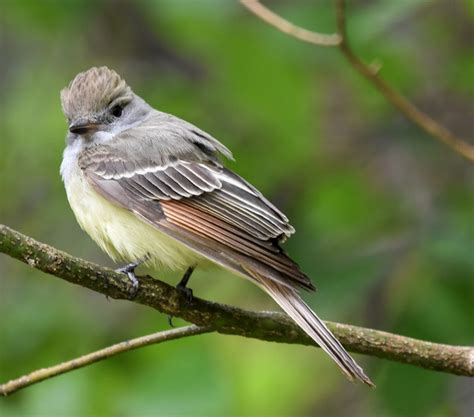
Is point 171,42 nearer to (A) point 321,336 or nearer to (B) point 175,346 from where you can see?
(B) point 175,346

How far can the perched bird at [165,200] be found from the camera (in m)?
3.60

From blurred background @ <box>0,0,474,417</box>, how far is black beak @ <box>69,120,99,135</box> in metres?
1.06

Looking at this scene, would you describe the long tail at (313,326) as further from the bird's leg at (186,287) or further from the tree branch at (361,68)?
the tree branch at (361,68)

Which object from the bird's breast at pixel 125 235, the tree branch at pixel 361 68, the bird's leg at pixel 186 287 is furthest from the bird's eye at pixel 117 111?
the bird's leg at pixel 186 287

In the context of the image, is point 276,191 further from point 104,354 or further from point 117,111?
point 104,354

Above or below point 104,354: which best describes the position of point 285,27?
above

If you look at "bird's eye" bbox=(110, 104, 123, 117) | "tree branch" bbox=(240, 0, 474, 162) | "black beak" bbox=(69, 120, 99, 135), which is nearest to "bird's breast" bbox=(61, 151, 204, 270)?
"black beak" bbox=(69, 120, 99, 135)

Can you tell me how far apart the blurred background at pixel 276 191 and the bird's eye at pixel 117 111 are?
0.79 m

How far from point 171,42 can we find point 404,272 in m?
3.07

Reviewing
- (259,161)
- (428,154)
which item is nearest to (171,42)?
(259,161)

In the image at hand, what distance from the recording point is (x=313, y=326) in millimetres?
3387

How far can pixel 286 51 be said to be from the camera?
5211 millimetres

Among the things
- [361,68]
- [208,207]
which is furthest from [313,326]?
[361,68]

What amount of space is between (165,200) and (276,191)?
1.98 metres
